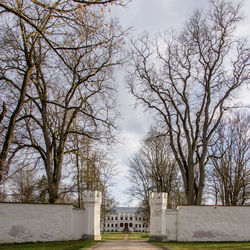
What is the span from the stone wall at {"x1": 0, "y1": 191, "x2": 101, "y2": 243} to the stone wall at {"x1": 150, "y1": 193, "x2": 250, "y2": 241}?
3383mm

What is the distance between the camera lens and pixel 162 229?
1720cm

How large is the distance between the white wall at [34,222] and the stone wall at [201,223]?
470 cm

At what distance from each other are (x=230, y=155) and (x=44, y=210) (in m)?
19.0

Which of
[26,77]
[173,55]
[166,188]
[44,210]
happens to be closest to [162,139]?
[166,188]

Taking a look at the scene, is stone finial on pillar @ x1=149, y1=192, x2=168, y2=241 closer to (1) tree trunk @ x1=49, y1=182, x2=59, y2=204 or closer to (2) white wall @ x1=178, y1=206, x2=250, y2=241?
(2) white wall @ x1=178, y1=206, x2=250, y2=241

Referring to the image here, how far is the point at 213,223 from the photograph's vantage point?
17250mm

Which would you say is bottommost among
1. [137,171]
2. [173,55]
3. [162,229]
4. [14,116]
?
[162,229]

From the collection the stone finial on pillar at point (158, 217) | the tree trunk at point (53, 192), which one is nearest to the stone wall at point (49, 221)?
the tree trunk at point (53, 192)

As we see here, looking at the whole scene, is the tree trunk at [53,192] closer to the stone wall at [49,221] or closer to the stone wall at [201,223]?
the stone wall at [49,221]

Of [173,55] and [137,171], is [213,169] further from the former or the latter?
[173,55]

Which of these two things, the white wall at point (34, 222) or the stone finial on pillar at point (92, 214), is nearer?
the white wall at point (34, 222)

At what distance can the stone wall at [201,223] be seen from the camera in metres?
17.1

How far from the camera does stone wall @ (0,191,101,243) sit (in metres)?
16.3

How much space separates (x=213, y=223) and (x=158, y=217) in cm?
289
